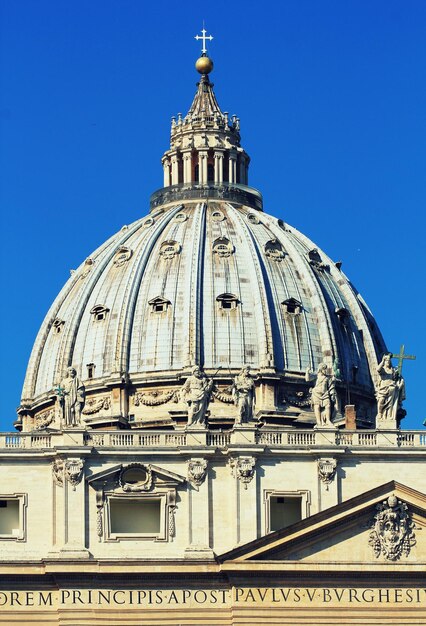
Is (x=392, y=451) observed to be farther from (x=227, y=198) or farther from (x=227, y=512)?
(x=227, y=198)

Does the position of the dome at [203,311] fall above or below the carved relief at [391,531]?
above

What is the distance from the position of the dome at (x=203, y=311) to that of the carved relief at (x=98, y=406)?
0.14 metres

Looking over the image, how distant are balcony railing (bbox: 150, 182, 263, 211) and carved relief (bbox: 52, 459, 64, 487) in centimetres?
6710

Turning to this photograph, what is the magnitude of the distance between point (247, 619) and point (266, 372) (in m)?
50.6

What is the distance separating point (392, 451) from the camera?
128 m

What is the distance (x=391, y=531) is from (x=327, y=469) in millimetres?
4245

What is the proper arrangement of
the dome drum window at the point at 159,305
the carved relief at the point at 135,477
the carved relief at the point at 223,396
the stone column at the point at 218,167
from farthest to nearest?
the stone column at the point at 218,167
the dome drum window at the point at 159,305
the carved relief at the point at 223,396
the carved relief at the point at 135,477

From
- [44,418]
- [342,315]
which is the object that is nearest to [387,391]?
[44,418]

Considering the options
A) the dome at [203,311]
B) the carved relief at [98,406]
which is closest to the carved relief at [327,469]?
the dome at [203,311]

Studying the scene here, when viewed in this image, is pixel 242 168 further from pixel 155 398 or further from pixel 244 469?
pixel 244 469

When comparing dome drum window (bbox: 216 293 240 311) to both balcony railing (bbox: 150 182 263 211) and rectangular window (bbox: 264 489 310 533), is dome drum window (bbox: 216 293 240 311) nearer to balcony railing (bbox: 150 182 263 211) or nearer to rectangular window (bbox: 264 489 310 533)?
balcony railing (bbox: 150 182 263 211)

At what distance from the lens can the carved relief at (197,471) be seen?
12744cm

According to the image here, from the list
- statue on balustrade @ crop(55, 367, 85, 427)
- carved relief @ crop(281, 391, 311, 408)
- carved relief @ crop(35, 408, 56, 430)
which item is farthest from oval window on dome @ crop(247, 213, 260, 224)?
statue on balustrade @ crop(55, 367, 85, 427)

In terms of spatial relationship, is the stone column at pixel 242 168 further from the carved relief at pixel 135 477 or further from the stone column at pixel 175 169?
the carved relief at pixel 135 477
